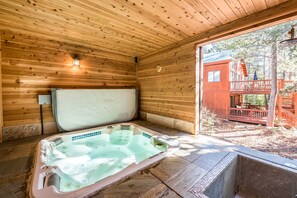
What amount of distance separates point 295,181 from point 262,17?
210 cm

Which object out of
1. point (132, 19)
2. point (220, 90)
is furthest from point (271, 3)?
point (220, 90)

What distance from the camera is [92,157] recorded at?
253 centimetres

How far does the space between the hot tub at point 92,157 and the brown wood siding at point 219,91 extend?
5.09 meters

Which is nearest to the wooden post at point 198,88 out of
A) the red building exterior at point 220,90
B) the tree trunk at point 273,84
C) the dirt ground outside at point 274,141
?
the dirt ground outside at point 274,141

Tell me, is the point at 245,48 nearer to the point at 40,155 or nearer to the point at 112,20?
the point at 112,20

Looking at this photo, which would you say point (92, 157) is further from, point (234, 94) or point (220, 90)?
point (234, 94)

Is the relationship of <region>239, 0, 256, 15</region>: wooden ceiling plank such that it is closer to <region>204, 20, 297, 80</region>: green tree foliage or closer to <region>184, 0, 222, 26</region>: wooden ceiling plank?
<region>184, 0, 222, 26</region>: wooden ceiling plank

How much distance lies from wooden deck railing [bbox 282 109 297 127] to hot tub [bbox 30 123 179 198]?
15.9 ft

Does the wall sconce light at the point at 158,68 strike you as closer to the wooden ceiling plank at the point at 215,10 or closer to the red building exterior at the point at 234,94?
the wooden ceiling plank at the point at 215,10

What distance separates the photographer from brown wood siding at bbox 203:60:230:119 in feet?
20.9

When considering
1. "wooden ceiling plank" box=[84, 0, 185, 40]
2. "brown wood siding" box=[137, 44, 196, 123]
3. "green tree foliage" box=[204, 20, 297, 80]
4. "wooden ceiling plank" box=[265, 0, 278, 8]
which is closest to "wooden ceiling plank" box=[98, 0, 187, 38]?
"wooden ceiling plank" box=[84, 0, 185, 40]

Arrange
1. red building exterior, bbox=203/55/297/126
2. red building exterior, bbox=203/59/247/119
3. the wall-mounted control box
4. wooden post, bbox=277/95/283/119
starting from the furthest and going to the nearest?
red building exterior, bbox=203/59/247/119, red building exterior, bbox=203/55/297/126, wooden post, bbox=277/95/283/119, the wall-mounted control box

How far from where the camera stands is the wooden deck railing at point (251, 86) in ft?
19.2

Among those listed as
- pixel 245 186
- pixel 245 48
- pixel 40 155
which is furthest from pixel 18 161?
pixel 245 48
